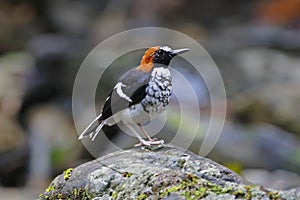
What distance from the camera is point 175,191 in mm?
4617

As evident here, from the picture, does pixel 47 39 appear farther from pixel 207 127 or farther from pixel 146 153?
pixel 146 153

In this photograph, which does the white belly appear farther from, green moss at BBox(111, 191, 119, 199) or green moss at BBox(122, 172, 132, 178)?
green moss at BBox(111, 191, 119, 199)

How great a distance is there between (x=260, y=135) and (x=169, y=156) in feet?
28.6

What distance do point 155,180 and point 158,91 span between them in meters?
0.73

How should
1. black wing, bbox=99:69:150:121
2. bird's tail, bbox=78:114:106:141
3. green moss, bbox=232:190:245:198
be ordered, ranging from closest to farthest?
green moss, bbox=232:190:245:198 < black wing, bbox=99:69:150:121 < bird's tail, bbox=78:114:106:141

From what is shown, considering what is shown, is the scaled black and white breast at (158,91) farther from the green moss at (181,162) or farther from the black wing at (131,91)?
the green moss at (181,162)

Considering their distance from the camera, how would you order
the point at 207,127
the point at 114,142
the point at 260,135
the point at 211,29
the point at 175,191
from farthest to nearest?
the point at 211,29, the point at 260,135, the point at 207,127, the point at 114,142, the point at 175,191

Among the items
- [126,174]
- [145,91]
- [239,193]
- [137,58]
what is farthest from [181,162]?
[137,58]

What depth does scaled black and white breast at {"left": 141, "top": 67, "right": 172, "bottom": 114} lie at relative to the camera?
5.17 m

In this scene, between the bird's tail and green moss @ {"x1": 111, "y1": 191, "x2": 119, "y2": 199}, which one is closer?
green moss @ {"x1": 111, "y1": 191, "x2": 119, "y2": 199}

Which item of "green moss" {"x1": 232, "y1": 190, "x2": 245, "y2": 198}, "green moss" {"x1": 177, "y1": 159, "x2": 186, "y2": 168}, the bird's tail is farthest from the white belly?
"green moss" {"x1": 232, "y1": 190, "x2": 245, "y2": 198}

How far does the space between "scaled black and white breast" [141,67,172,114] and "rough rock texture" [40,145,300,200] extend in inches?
14.0

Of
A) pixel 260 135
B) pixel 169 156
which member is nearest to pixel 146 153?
pixel 169 156

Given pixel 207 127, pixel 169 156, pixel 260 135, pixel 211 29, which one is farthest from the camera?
pixel 211 29
